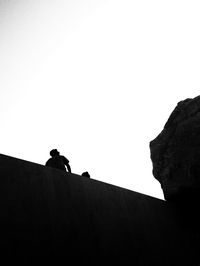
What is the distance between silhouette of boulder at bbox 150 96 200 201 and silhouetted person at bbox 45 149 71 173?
3.26 meters

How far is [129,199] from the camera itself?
5363mm

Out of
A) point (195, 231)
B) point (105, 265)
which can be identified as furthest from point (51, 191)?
point (195, 231)

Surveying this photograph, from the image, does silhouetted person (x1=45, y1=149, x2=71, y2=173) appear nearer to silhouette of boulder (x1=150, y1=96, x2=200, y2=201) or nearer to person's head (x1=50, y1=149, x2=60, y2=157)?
person's head (x1=50, y1=149, x2=60, y2=157)

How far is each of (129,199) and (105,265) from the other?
160 centimetres

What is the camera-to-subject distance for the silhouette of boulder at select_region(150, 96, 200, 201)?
721cm

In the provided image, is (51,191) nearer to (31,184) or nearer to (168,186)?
(31,184)

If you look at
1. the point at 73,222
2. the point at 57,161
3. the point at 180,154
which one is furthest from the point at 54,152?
the point at 180,154

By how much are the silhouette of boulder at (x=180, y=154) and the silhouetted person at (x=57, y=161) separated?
326 cm

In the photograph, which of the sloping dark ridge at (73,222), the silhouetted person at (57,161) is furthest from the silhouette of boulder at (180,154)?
the silhouetted person at (57,161)

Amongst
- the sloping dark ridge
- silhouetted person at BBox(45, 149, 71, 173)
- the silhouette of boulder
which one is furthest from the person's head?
the silhouette of boulder

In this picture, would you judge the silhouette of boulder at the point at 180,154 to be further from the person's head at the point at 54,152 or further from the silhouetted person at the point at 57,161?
the person's head at the point at 54,152

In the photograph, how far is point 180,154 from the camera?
765cm

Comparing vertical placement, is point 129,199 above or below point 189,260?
above

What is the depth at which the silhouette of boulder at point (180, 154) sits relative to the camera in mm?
7211
